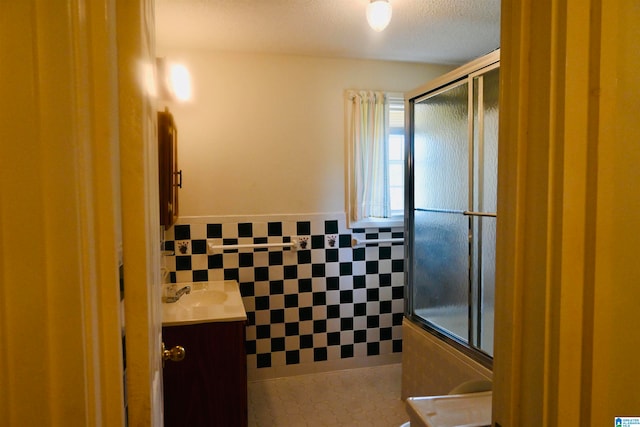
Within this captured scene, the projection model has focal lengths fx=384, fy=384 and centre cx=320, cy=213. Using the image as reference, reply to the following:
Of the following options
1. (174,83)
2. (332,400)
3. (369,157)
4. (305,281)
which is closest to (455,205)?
(369,157)

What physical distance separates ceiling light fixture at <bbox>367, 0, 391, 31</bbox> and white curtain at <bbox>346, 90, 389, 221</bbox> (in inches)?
37.5

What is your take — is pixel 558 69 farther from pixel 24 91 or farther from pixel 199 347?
pixel 199 347

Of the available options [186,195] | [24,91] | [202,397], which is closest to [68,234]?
[24,91]

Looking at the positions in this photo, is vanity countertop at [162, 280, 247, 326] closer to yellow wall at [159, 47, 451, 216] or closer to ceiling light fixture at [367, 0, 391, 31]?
yellow wall at [159, 47, 451, 216]

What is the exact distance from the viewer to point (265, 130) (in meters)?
2.69

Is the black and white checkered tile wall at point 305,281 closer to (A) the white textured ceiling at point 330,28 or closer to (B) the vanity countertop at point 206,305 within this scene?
(B) the vanity countertop at point 206,305

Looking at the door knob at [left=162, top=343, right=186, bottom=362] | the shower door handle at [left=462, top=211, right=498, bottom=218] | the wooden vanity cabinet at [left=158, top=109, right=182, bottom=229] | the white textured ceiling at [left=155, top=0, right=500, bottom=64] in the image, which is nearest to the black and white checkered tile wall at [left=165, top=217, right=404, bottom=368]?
the wooden vanity cabinet at [left=158, top=109, right=182, bottom=229]

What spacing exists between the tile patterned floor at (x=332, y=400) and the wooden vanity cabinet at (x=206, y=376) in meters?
0.56

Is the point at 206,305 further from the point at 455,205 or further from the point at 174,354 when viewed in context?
the point at 455,205

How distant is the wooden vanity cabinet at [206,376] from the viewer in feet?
5.76

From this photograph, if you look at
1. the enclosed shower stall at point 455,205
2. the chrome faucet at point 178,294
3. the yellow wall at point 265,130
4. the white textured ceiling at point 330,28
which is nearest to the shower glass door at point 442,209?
the enclosed shower stall at point 455,205

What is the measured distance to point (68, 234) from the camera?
0.45m

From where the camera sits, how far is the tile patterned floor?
230 centimetres

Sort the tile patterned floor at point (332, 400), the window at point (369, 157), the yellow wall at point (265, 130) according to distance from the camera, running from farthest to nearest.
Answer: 1. the window at point (369, 157)
2. the yellow wall at point (265, 130)
3. the tile patterned floor at point (332, 400)
